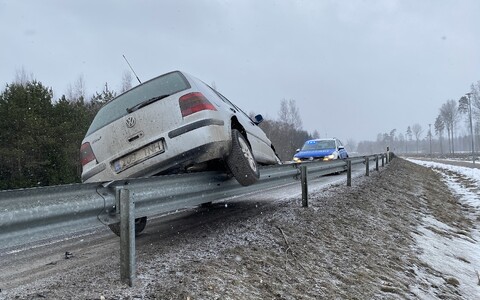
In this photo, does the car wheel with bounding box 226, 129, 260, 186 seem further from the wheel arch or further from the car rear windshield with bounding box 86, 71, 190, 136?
the car rear windshield with bounding box 86, 71, 190, 136

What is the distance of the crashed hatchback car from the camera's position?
3.85 meters

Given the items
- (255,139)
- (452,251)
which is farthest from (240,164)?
(452,251)

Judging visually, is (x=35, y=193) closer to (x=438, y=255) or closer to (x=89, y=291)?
(x=89, y=291)

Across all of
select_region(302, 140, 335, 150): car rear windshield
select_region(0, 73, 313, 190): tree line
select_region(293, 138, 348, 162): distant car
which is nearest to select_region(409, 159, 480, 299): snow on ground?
select_region(293, 138, 348, 162): distant car

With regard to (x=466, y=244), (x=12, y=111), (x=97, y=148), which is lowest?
(x=466, y=244)

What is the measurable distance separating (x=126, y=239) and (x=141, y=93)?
84.3 inches

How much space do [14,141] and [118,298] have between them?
88.3 feet

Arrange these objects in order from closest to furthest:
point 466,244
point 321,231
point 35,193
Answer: point 35,193 → point 321,231 → point 466,244

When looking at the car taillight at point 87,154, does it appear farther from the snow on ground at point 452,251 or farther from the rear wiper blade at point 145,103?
the snow on ground at point 452,251

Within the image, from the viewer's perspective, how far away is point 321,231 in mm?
4812

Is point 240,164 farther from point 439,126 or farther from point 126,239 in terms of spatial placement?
point 439,126

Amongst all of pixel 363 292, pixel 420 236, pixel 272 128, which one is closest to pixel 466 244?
pixel 420 236

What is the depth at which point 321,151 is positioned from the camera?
15375mm

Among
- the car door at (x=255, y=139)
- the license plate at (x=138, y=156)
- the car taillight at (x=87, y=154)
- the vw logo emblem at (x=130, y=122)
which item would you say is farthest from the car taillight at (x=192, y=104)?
the car taillight at (x=87, y=154)
